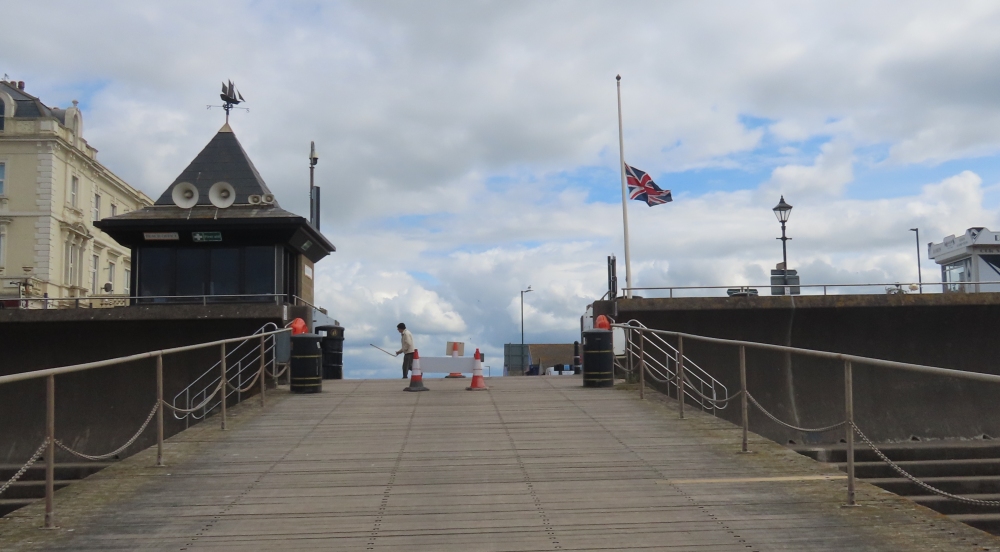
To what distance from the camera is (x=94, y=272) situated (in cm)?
5909

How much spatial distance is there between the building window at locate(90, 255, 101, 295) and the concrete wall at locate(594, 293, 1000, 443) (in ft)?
136

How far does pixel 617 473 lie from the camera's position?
9.88 m

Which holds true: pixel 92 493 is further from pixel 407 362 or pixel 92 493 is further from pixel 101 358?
pixel 101 358

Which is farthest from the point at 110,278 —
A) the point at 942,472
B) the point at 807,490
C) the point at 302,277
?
the point at 807,490

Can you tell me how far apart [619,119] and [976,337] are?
1356 centimetres

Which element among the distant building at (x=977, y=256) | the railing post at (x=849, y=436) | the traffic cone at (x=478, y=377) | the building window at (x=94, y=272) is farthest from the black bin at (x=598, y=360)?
the building window at (x=94, y=272)

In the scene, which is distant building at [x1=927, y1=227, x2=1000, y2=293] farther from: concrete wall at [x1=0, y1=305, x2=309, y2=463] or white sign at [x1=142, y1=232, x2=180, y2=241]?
white sign at [x1=142, y1=232, x2=180, y2=241]

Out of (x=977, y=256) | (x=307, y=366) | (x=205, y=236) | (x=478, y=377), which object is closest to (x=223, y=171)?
(x=205, y=236)

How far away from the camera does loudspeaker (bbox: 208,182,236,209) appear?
30047mm

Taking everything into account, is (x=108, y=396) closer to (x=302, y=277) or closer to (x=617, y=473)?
(x=302, y=277)

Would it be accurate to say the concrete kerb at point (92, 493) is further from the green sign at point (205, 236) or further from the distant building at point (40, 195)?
the distant building at point (40, 195)

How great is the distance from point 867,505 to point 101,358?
2301 centimetres

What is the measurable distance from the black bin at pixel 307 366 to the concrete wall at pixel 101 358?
6.68m

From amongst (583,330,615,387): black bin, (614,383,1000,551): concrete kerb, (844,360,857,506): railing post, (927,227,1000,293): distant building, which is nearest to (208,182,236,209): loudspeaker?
(583,330,615,387): black bin
